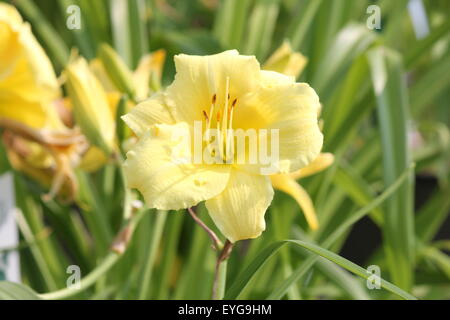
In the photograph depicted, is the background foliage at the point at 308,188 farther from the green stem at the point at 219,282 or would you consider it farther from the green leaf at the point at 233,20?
the green stem at the point at 219,282

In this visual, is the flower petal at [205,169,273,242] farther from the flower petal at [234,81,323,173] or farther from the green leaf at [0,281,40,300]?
the green leaf at [0,281,40,300]

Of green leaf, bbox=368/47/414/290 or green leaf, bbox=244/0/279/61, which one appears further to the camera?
green leaf, bbox=244/0/279/61

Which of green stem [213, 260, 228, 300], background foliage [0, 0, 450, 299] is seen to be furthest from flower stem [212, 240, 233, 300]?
background foliage [0, 0, 450, 299]

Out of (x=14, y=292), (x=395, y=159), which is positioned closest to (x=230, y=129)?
(x=14, y=292)

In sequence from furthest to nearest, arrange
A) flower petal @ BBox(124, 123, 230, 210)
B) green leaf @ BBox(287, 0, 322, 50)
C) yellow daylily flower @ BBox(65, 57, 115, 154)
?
green leaf @ BBox(287, 0, 322, 50)
yellow daylily flower @ BBox(65, 57, 115, 154)
flower petal @ BBox(124, 123, 230, 210)

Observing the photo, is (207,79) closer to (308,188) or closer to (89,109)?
(89,109)

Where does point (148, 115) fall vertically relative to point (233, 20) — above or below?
below
